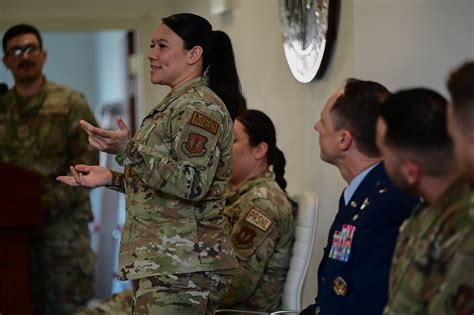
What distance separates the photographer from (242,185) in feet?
11.1

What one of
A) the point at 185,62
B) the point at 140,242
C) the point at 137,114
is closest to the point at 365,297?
the point at 140,242

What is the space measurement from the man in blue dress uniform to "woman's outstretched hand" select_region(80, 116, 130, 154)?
50 centimetres

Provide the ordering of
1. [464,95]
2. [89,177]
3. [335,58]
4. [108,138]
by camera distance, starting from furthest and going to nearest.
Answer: [335,58], [89,177], [108,138], [464,95]

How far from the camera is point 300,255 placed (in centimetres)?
320

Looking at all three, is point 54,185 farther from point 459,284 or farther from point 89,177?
point 459,284

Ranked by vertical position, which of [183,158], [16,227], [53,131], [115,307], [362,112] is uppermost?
[362,112]

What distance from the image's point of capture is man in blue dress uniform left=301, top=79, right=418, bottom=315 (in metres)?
2.13

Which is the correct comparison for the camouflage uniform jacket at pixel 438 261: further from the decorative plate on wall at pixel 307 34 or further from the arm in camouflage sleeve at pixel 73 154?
the arm in camouflage sleeve at pixel 73 154

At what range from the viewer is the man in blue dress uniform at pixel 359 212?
2.13 meters

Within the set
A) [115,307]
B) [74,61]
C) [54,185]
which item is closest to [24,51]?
[54,185]

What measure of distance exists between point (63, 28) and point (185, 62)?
3450mm

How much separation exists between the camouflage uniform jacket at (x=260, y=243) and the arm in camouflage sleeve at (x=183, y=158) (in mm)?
633

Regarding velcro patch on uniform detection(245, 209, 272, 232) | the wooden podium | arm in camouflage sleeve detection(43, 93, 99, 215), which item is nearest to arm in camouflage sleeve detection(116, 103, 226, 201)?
velcro patch on uniform detection(245, 209, 272, 232)

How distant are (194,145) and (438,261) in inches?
41.1
